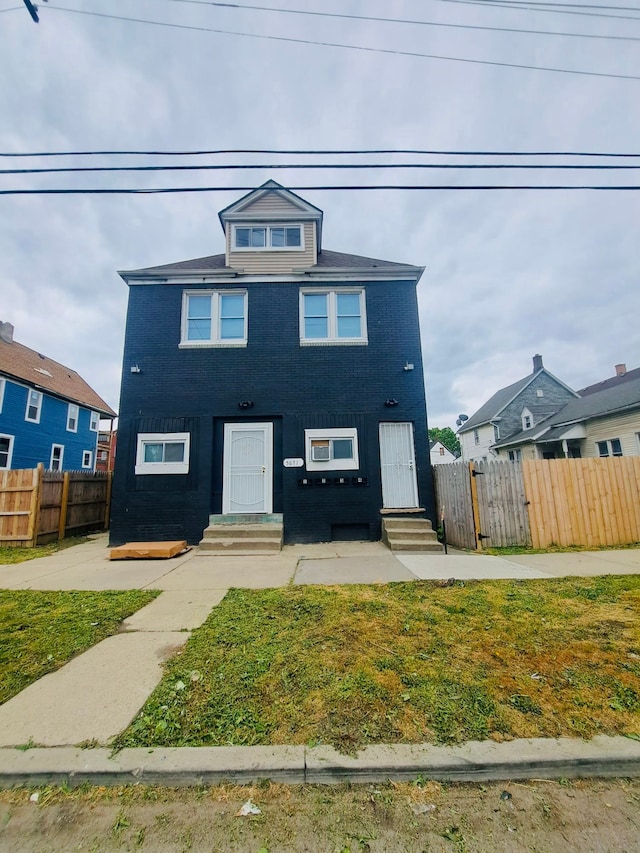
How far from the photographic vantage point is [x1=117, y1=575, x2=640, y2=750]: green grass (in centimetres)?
217

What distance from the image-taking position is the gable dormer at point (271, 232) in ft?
32.2

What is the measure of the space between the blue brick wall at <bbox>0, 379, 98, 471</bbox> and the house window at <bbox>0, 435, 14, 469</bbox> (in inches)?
6.6

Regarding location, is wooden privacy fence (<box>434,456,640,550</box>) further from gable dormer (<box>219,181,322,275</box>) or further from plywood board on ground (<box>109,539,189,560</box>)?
gable dormer (<box>219,181,322,275</box>)

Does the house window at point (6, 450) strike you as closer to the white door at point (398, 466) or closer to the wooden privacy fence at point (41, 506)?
the wooden privacy fence at point (41, 506)

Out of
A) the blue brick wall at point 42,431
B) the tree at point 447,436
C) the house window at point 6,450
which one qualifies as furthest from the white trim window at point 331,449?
the tree at point 447,436

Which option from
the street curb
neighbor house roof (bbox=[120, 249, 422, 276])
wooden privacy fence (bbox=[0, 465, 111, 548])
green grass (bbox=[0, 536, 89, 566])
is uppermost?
neighbor house roof (bbox=[120, 249, 422, 276])

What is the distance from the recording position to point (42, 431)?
59.9ft

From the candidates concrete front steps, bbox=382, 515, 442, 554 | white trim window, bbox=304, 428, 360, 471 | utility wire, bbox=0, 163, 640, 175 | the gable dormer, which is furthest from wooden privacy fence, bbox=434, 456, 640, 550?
the gable dormer

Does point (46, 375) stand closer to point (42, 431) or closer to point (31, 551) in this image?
point (42, 431)

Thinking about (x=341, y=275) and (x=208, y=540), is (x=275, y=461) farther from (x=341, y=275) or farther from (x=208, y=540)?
(x=341, y=275)

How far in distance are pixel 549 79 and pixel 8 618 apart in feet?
33.6

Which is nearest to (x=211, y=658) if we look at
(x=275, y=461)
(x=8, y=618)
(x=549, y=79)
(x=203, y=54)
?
(x=8, y=618)

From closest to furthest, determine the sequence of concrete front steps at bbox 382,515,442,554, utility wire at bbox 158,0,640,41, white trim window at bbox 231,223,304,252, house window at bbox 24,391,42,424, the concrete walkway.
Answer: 1. the concrete walkway
2. utility wire at bbox 158,0,640,41
3. concrete front steps at bbox 382,515,442,554
4. white trim window at bbox 231,223,304,252
5. house window at bbox 24,391,42,424

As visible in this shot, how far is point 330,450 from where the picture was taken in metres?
8.84
